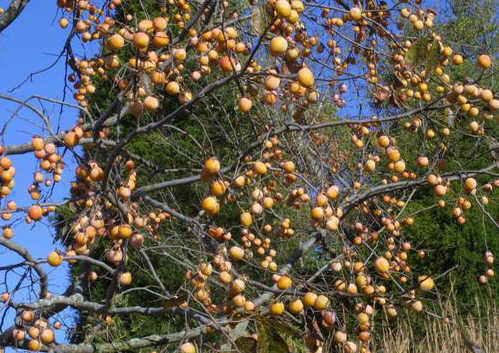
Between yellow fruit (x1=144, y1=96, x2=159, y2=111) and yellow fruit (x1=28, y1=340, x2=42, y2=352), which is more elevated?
yellow fruit (x1=144, y1=96, x2=159, y2=111)

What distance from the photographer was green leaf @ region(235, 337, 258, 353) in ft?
5.16

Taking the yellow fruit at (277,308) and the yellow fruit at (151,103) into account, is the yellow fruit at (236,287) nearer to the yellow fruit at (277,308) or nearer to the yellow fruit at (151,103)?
the yellow fruit at (277,308)

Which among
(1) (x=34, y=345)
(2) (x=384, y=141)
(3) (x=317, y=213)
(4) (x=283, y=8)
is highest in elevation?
(2) (x=384, y=141)

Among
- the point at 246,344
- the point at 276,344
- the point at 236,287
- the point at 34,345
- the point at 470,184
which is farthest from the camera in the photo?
the point at 470,184

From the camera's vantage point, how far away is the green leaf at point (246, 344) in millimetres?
1572

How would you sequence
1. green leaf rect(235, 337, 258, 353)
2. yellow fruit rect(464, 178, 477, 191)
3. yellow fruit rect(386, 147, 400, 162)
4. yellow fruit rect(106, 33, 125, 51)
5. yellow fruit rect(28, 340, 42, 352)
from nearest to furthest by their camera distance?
green leaf rect(235, 337, 258, 353) < yellow fruit rect(106, 33, 125, 51) < yellow fruit rect(28, 340, 42, 352) < yellow fruit rect(386, 147, 400, 162) < yellow fruit rect(464, 178, 477, 191)

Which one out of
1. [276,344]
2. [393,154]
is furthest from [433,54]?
[276,344]

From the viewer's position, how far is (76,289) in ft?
8.13

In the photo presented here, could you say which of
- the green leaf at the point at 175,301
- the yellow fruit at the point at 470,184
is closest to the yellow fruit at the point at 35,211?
the green leaf at the point at 175,301

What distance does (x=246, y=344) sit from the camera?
1.59 meters

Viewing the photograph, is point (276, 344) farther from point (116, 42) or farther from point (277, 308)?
point (116, 42)

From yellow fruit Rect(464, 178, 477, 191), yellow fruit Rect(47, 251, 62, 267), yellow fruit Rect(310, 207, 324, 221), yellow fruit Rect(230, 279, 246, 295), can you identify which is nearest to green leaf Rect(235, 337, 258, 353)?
yellow fruit Rect(230, 279, 246, 295)

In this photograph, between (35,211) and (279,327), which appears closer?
(279,327)

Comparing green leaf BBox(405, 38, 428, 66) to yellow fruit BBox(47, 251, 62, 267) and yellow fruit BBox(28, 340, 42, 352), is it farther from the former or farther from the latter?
yellow fruit BBox(28, 340, 42, 352)
